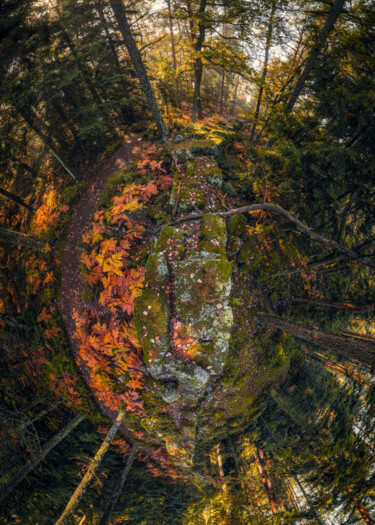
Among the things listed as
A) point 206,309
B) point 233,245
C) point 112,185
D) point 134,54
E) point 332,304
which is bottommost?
point 332,304

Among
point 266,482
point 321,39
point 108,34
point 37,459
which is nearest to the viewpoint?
point 321,39

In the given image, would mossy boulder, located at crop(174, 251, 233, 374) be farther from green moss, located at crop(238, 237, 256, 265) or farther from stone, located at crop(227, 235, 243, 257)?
green moss, located at crop(238, 237, 256, 265)

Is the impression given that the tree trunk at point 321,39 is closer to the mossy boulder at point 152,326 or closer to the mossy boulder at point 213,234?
the mossy boulder at point 213,234

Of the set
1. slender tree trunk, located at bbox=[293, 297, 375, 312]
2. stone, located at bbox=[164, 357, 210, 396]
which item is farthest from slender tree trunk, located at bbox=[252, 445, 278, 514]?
slender tree trunk, located at bbox=[293, 297, 375, 312]

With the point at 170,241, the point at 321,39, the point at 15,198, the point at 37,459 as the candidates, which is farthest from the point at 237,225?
the point at 37,459

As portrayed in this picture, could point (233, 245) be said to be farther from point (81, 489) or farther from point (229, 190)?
point (81, 489)

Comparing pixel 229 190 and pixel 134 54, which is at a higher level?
pixel 134 54

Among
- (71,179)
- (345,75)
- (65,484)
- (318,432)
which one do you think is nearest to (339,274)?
(318,432)
